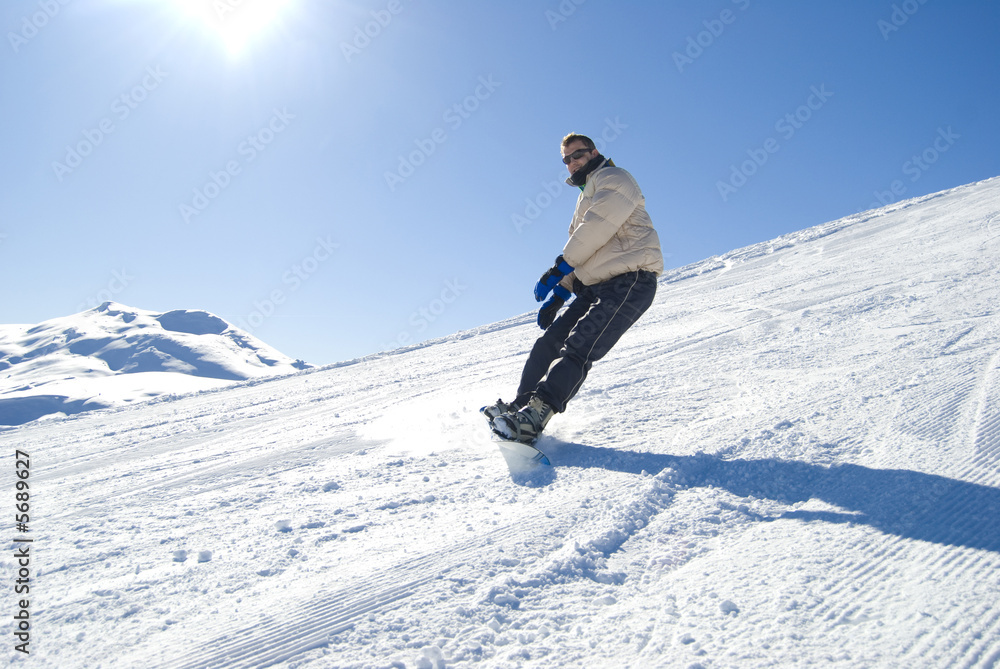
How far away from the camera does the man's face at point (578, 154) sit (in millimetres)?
3150

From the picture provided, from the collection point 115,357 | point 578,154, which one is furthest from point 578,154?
point 115,357

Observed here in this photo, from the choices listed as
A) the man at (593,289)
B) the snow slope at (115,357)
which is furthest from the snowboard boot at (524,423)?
the snow slope at (115,357)

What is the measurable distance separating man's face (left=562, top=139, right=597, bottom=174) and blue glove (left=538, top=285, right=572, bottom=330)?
74cm

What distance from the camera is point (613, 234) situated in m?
2.84

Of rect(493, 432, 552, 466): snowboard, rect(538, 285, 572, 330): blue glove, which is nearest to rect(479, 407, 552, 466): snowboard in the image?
rect(493, 432, 552, 466): snowboard

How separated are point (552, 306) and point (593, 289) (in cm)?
32

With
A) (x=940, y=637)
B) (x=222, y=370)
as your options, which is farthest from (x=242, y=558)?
(x=222, y=370)

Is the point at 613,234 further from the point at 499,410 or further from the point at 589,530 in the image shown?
the point at 589,530

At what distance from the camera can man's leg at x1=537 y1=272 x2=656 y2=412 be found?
8.85ft

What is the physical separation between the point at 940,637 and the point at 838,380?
228cm

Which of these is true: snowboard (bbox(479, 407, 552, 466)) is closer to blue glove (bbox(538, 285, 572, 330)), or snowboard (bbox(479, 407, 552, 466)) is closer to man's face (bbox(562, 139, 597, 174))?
blue glove (bbox(538, 285, 572, 330))

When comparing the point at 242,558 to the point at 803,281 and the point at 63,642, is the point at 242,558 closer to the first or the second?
the point at 63,642

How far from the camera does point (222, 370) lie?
17525 centimetres

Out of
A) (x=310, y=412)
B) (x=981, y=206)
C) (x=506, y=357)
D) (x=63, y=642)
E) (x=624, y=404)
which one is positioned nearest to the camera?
(x=63, y=642)
